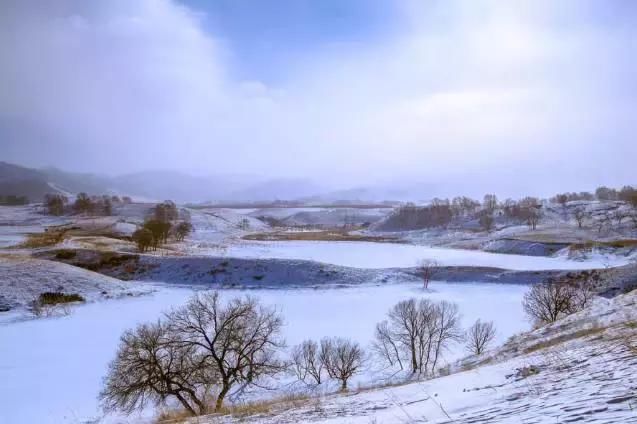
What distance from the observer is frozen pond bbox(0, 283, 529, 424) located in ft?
67.9

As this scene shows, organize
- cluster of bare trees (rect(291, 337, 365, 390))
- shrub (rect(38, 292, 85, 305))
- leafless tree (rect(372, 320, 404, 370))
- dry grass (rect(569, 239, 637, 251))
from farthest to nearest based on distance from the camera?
dry grass (rect(569, 239, 637, 251)), shrub (rect(38, 292, 85, 305)), leafless tree (rect(372, 320, 404, 370)), cluster of bare trees (rect(291, 337, 365, 390))

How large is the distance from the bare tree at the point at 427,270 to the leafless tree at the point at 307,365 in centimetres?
3058

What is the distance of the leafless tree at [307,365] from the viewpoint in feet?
75.7

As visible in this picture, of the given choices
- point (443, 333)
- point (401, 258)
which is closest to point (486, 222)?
point (401, 258)

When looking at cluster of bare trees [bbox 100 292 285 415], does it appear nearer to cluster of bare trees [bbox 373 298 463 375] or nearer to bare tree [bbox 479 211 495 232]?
cluster of bare trees [bbox 373 298 463 375]

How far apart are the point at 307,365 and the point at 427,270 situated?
35.6 meters

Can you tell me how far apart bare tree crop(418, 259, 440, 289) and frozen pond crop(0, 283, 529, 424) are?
→ 2.17 meters

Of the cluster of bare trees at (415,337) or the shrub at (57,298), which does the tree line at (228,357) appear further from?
the shrub at (57,298)

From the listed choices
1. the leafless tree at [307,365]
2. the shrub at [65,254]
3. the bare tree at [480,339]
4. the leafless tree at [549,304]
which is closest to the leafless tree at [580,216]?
the leafless tree at [549,304]

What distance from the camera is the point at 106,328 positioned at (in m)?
33.9

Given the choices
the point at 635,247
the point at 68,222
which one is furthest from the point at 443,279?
the point at 68,222

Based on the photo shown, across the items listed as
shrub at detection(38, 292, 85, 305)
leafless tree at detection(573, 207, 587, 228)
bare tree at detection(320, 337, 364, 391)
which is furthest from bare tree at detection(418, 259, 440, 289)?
leafless tree at detection(573, 207, 587, 228)

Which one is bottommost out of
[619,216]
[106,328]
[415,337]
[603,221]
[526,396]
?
[106,328]

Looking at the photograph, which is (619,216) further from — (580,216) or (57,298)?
(57,298)
